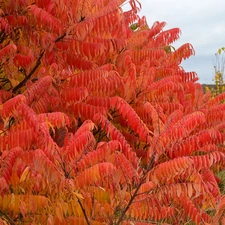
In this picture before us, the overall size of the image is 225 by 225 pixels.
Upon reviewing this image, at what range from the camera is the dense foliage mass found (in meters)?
3.63

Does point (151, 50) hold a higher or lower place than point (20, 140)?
higher

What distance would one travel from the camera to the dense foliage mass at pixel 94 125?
11.9 feet

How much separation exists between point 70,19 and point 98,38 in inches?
14.3

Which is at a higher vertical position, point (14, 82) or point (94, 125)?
point (14, 82)

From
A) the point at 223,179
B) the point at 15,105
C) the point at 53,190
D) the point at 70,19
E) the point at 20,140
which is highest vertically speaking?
the point at 70,19

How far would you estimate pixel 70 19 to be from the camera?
5113 mm

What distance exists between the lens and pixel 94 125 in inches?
164

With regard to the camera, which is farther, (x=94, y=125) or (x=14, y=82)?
(x=14, y=82)

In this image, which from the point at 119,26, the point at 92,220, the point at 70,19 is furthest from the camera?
the point at 119,26

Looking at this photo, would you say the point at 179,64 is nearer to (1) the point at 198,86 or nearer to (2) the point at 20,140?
(1) the point at 198,86

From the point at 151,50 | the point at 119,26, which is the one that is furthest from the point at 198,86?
the point at 119,26

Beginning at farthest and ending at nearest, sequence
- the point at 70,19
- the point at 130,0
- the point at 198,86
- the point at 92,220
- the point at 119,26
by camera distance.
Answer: the point at 198,86 → the point at 119,26 → the point at 130,0 → the point at 70,19 → the point at 92,220

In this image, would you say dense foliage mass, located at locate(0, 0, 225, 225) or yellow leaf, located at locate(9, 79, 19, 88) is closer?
dense foliage mass, located at locate(0, 0, 225, 225)

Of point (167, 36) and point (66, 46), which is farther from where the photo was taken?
point (167, 36)
